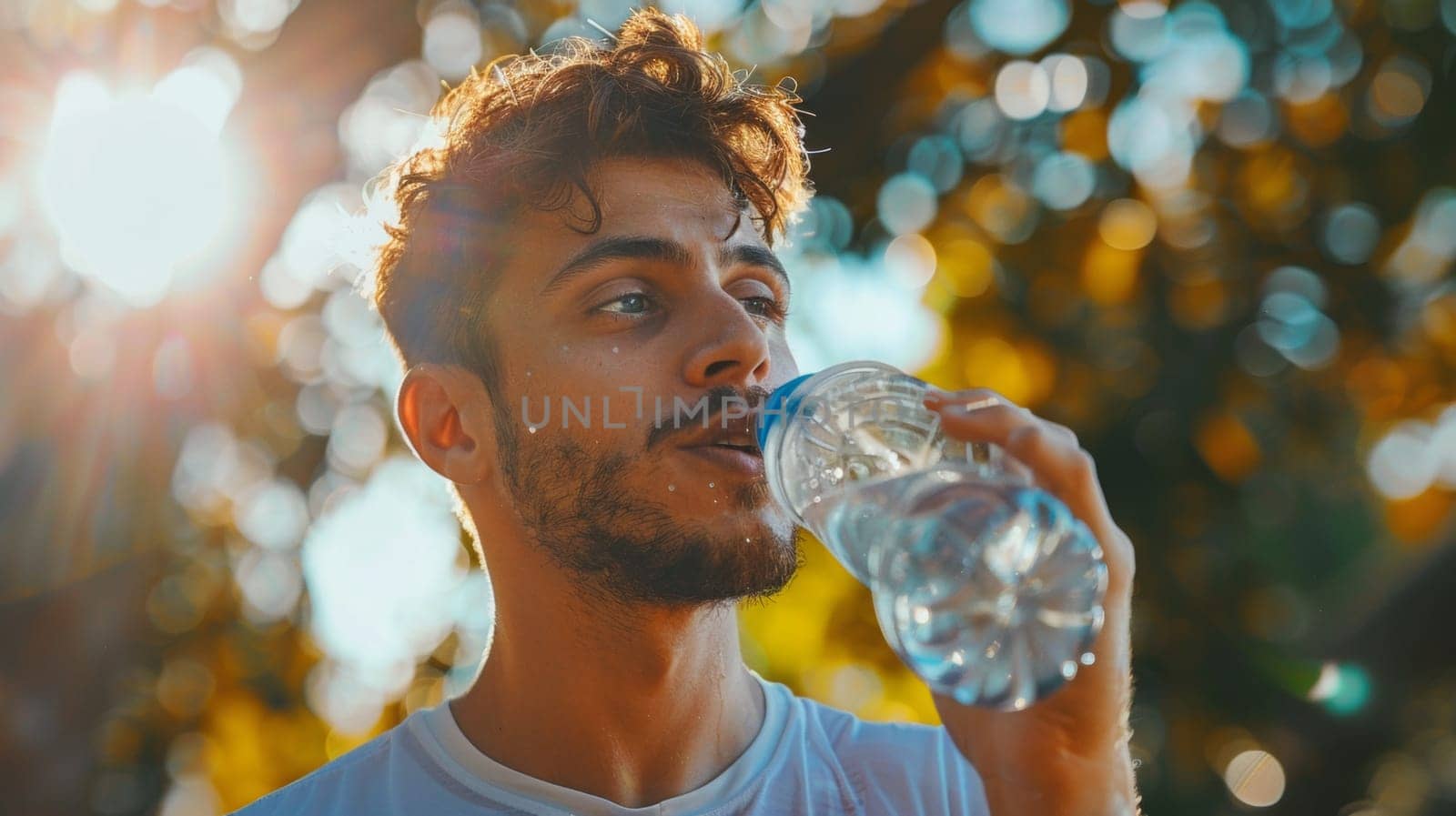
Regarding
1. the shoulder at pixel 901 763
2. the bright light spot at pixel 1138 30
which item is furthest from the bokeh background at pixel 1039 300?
the shoulder at pixel 901 763

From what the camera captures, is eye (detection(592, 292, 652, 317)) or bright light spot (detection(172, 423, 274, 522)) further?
bright light spot (detection(172, 423, 274, 522))

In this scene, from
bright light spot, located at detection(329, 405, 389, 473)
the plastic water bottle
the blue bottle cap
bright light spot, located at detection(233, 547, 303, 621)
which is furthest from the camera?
bright light spot, located at detection(329, 405, 389, 473)

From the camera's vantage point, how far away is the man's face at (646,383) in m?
2.51

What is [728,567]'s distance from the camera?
2506 millimetres

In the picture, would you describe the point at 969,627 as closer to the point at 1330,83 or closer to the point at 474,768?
the point at 474,768

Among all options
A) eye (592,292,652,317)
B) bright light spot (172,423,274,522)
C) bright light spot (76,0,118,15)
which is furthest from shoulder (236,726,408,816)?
bright light spot (76,0,118,15)

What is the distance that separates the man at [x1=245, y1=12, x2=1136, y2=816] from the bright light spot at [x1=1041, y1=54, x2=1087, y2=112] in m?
2.11

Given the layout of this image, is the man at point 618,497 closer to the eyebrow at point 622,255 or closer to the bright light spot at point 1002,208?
the eyebrow at point 622,255

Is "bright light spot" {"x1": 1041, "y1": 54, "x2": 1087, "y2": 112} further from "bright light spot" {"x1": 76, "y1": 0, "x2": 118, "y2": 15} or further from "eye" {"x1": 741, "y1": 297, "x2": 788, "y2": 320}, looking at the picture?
"bright light spot" {"x1": 76, "y1": 0, "x2": 118, "y2": 15}

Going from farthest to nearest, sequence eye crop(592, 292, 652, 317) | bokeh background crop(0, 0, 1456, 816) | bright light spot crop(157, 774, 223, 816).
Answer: bright light spot crop(157, 774, 223, 816)
bokeh background crop(0, 0, 1456, 816)
eye crop(592, 292, 652, 317)

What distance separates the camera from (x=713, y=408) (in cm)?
249

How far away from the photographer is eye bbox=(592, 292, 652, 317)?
2.65m

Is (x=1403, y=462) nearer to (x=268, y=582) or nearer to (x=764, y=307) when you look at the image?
(x=764, y=307)

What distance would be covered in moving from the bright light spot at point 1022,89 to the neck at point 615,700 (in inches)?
112
